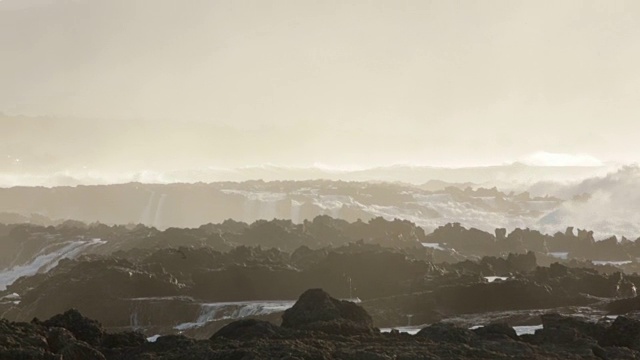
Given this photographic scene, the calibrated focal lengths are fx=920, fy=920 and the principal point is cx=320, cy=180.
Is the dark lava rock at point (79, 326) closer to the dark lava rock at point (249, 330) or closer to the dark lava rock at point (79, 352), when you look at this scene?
the dark lava rock at point (79, 352)

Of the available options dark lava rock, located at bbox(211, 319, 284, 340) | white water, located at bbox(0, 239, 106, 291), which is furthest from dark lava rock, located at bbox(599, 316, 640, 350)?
white water, located at bbox(0, 239, 106, 291)

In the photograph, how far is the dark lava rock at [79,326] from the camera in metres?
23.9

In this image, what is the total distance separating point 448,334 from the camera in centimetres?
2386

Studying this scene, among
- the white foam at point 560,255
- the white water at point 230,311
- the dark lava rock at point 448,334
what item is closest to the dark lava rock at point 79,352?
the dark lava rock at point 448,334

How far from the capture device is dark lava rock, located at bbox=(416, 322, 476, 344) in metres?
23.5

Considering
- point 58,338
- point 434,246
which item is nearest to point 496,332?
point 58,338

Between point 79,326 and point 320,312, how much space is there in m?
6.84

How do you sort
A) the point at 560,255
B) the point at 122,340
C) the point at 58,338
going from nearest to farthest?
the point at 58,338 < the point at 122,340 < the point at 560,255

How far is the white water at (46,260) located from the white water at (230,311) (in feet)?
96.1

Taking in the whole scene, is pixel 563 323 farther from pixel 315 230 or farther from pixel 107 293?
pixel 315 230

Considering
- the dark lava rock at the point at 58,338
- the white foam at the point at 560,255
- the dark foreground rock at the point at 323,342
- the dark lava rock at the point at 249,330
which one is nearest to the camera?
the dark foreground rock at the point at 323,342

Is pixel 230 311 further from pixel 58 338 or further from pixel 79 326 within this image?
pixel 58 338

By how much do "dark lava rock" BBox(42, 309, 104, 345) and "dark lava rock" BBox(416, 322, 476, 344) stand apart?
853cm

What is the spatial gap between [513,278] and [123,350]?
23186 millimetres
